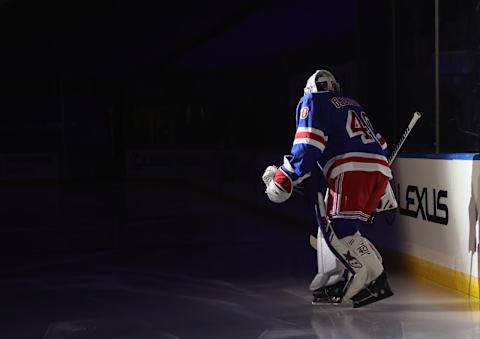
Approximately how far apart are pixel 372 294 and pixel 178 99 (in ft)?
49.3

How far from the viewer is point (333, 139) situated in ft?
12.8

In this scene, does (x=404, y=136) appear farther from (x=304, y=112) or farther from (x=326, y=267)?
(x=326, y=267)

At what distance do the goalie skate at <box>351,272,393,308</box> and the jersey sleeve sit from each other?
726 millimetres

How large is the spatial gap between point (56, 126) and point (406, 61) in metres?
13.1

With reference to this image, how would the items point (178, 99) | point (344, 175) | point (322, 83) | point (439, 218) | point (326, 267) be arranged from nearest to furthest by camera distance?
point (344, 175)
point (322, 83)
point (326, 267)
point (439, 218)
point (178, 99)

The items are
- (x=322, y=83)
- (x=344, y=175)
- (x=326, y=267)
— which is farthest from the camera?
(x=326, y=267)

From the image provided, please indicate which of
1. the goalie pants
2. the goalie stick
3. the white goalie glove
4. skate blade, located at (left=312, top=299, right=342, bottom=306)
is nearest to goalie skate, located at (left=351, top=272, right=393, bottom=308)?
skate blade, located at (left=312, top=299, right=342, bottom=306)

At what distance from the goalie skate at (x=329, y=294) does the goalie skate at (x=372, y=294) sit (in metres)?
0.14

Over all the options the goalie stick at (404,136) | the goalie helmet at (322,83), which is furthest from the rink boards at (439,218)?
the goalie helmet at (322,83)

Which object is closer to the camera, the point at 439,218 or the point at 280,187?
the point at 280,187

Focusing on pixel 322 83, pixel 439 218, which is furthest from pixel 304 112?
pixel 439 218

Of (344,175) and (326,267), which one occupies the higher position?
(344,175)

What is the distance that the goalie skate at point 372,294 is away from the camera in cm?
395

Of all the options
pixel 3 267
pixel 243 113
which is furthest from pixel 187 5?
pixel 3 267
